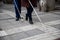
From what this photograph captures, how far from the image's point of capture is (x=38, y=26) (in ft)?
18.6

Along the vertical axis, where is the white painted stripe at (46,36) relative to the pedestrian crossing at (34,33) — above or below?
above

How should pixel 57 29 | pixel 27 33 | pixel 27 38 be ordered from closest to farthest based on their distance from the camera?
pixel 27 38, pixel 27 33, pixel 57 29

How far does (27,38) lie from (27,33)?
1.54 ft

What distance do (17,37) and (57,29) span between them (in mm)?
1513

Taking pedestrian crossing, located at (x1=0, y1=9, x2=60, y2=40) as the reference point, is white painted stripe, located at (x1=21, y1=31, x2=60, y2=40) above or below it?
above

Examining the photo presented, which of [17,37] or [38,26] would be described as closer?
[17,37]

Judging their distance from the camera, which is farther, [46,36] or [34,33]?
[34,33]

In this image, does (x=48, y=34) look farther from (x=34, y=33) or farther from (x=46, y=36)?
(x=34, y=33)

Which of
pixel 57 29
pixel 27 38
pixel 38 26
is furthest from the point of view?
pixel 38 26

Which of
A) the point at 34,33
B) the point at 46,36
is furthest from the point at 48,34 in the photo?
→ the point at 34,33

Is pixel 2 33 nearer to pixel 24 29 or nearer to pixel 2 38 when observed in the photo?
pixel 2 38

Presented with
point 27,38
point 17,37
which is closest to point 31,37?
point 27,38

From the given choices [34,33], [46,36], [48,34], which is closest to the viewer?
[46,36]

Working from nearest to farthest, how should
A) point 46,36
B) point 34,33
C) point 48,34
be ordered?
point 46,36 → point 48,34 → point 34,33
